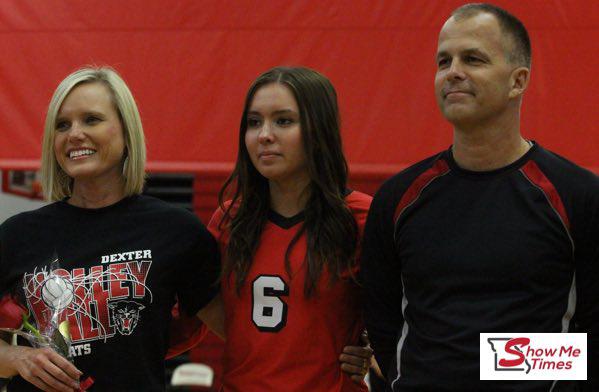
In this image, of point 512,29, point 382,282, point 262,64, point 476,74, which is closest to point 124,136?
point 382,282

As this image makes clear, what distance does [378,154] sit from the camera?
384 centimetres

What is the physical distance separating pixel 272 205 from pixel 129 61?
1.55 m

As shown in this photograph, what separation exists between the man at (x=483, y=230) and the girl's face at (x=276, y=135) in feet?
1.31

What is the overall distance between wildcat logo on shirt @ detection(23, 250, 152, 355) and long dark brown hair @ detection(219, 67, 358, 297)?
328 mm

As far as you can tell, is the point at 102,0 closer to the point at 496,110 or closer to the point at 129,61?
the point at 129,61

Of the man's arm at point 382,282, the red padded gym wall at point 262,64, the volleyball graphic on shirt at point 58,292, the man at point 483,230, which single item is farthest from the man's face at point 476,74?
the red padded gym wall at point 262,64

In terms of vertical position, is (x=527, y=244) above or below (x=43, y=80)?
below

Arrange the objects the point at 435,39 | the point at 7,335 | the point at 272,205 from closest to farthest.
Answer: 1. the point at 7,335
2. the point at 272,205
3. the point at 435,39

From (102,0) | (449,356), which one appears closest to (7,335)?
(449,356)

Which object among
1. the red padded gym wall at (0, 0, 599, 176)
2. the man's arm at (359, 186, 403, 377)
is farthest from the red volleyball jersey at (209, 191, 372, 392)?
the red padded gym wall at (0, 0, 599, 176)

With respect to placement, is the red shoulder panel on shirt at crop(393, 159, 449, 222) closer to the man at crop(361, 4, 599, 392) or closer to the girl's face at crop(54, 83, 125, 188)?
the man at crop(361, 4, 599, 392)

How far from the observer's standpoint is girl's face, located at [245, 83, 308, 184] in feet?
8.63

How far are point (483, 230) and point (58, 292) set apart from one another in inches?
48.3

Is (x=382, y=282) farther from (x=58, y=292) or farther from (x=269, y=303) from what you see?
(x=58, y=292)
